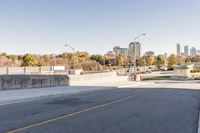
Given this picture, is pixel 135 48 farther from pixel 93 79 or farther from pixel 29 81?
pixel 29 81

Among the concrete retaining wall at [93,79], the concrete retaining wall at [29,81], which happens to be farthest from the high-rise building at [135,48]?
the concrete retaining wall at [29,81]

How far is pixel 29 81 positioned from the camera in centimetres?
2792

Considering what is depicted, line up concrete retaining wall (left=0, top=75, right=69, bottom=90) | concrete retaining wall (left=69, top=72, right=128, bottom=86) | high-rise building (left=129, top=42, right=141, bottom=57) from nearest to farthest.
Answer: concrete retaining wall (left=0, top=75, right=69, bottom=90) < concrete retaining wall (left=69, top=72, right=128, bottom=86) < high-rise building (left=129, top=42, right=141, bottom=57)

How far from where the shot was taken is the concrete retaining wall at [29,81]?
25062 millimetres

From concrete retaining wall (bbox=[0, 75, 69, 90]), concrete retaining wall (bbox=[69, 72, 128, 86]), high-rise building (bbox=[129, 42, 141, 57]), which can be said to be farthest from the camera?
high-rise building (bbox=[129, 42, 141, 57])

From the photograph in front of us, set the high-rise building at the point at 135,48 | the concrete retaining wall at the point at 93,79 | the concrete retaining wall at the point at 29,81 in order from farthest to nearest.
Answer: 1. the high-rise building at the point at 135,48
2. the concrete retaining wall at the point at 93,79
3. the concrete retaining wall at the point at 29,81

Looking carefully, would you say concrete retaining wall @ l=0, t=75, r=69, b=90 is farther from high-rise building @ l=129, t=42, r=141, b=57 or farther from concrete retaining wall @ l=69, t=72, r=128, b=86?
high-rise building @ l=129, t=42, r=141, b=57

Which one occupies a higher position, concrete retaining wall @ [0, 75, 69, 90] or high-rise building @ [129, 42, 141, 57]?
high-rise building @ [129, 42, 141, 57]

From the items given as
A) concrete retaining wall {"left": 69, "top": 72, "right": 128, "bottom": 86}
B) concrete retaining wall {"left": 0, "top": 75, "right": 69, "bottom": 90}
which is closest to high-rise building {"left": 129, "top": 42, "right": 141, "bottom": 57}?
concrete retaining wall {"left": 69, "top": 72, "right": 128, "bottom": 86}

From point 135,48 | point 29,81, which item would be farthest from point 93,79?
point 135,48

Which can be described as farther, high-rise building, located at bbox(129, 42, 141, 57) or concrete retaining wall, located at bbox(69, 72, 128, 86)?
high-rise building, located at bbox(129, 42, 141, 57)

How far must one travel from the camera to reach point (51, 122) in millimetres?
10680

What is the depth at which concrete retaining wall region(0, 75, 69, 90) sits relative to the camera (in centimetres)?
2506

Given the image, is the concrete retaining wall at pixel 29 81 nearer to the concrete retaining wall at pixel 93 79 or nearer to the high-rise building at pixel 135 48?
the concrete retaining wall at pixel 93 79
